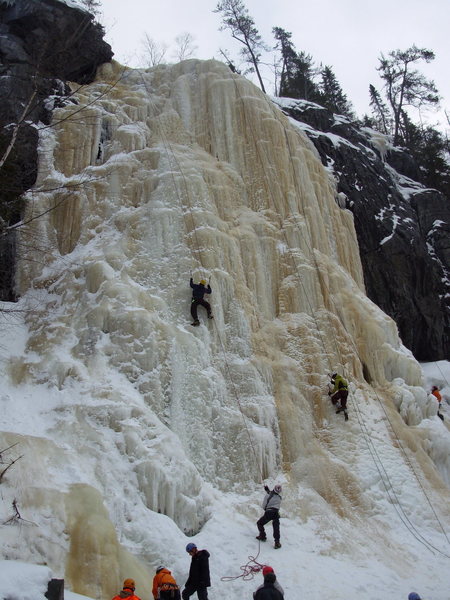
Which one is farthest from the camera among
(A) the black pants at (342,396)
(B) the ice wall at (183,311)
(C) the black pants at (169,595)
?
(A) the black pants at (342,396)

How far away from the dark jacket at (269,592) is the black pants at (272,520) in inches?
115

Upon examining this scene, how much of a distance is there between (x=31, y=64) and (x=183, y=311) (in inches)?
395

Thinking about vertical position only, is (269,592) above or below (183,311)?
below

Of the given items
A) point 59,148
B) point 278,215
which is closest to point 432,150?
point 278,215

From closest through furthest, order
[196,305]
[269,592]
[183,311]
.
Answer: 1. [269,592]
2. [196,305]
3. [183,311]

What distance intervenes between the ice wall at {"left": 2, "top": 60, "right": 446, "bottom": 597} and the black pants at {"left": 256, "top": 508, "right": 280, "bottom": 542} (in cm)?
92

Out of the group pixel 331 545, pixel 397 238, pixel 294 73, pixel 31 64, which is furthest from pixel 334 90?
pixel 331 545

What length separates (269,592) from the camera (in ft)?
20.2

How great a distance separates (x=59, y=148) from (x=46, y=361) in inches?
285

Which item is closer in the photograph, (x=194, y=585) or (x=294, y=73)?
(x=194, y=585)

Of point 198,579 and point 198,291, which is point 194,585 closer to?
point 198,579

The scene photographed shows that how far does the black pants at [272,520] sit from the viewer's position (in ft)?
30.0

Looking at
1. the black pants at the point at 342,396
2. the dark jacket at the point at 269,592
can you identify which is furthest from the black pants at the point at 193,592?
the black pants at the point at 342,396

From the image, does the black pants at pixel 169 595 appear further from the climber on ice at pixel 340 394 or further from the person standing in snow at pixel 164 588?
Answer: the climber on ice at pixel 340 394
